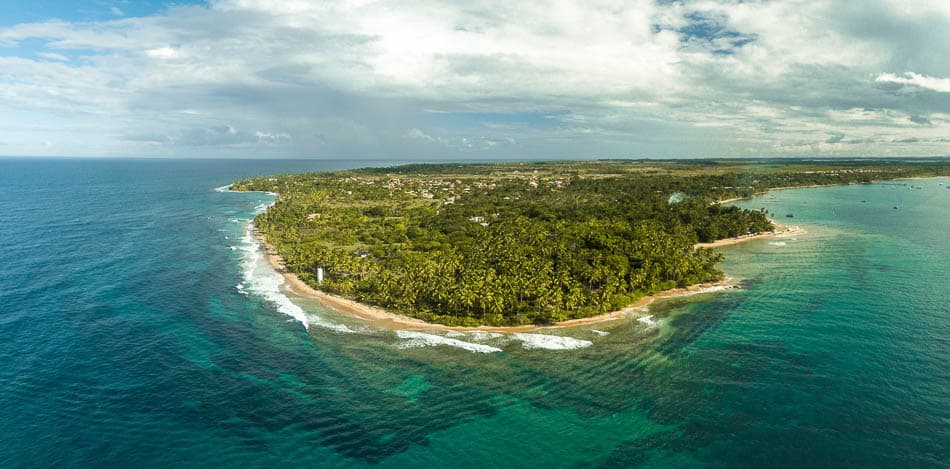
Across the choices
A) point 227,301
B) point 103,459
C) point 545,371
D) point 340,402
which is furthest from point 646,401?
point 227,301

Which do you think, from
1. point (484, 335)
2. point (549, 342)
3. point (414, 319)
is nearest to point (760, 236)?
point (549, 342)

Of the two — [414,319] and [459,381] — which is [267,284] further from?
[459,381]

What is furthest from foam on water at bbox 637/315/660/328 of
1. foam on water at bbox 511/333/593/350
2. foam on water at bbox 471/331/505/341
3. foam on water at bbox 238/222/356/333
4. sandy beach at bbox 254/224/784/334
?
foam on water at bbox 238/222/356/333

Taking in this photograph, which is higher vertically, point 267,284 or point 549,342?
point 267,284

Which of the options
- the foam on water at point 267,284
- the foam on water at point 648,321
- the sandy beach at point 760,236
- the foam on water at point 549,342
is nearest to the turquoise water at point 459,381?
the foam on water at point 549,342

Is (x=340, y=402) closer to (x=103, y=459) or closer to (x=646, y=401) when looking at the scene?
(x=103, y=459)

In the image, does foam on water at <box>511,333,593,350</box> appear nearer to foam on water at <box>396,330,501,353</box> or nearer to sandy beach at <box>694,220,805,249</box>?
foam on water at <box>396,330,501,353</box>
